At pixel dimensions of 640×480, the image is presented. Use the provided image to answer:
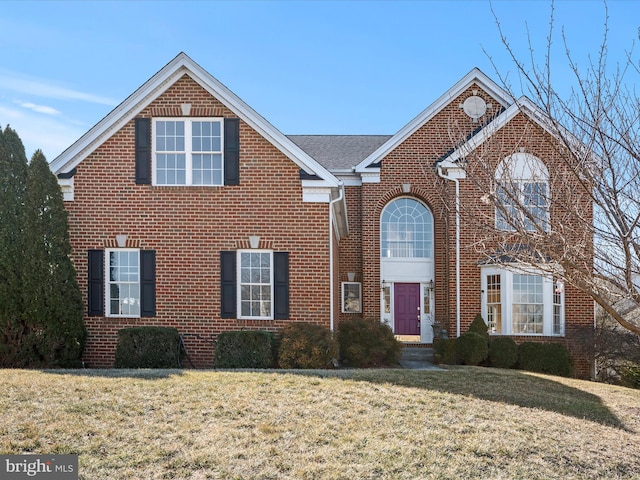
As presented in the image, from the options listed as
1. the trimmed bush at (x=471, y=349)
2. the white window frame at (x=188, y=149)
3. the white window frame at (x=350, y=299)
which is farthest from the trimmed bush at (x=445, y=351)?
the white window frame at (x=188, y=149)

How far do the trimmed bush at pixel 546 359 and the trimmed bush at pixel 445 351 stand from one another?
6.45 ft

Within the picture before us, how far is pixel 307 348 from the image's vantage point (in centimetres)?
1248

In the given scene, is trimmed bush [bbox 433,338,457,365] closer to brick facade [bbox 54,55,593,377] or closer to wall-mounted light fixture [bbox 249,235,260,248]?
brick facade [bbox 54,55,593,377]

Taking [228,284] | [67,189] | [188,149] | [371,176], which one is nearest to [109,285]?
[67,189]

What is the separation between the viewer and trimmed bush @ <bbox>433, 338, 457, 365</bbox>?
1619 cm

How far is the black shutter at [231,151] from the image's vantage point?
45.5 ft

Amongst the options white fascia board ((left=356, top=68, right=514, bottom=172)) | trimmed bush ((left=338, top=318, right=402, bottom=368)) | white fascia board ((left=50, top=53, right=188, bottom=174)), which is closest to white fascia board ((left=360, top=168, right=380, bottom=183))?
white fascia board ((left=356, top=68, right=514, bottom=172))

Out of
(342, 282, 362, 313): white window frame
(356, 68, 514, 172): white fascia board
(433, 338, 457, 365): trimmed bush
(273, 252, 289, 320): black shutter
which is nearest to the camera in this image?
(273, 252, 289, 320): black shutter

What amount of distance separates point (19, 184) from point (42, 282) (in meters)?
2.26

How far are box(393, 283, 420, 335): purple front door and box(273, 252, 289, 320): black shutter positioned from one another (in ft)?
22.3

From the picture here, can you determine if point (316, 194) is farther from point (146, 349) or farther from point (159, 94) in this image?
point (146, 349)

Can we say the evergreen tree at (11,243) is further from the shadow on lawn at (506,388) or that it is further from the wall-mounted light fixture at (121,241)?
the shadow on lawn at (506,388)

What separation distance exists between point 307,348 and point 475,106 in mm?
11059

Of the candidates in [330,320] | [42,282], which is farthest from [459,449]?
[42,282]
